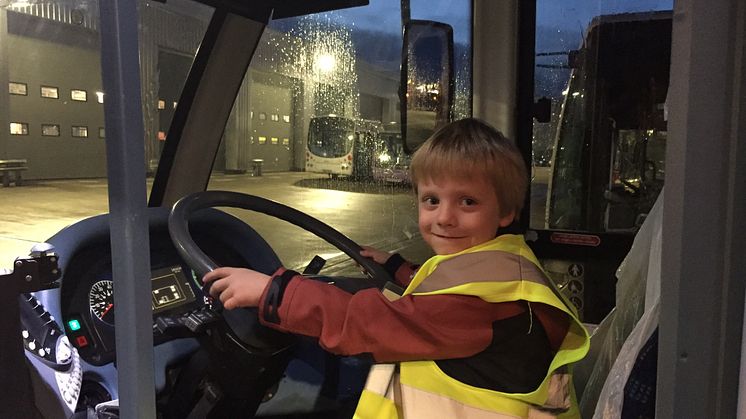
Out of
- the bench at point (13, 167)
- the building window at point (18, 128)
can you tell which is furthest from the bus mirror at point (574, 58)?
the building window at point (18, 128)

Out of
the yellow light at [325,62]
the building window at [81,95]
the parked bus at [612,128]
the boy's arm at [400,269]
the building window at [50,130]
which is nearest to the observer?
the building window at [81,95]

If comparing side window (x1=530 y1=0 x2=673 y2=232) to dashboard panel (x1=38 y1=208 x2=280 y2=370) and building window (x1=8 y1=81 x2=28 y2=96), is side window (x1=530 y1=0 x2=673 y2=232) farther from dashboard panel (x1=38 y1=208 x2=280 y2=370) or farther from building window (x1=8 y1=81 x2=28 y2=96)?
building window (x1=8 y1=81 x2=28 y2=96)

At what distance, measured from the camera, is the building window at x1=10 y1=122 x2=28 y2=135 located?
18.3 feet

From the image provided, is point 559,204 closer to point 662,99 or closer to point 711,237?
point 662,99

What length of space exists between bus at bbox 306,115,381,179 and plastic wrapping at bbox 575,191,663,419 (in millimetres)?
6954

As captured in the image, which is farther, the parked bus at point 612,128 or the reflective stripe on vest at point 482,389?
the parked bus at point 612,128

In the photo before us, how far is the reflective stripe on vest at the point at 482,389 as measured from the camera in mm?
1132

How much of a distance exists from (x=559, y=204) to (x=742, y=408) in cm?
176

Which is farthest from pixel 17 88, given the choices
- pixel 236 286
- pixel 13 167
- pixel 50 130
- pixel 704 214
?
pixel 704 214

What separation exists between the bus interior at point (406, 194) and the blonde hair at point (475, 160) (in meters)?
0.29

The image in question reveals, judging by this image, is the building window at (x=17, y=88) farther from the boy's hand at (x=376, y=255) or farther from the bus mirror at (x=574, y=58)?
the bus mirror at (x=574, y=58)

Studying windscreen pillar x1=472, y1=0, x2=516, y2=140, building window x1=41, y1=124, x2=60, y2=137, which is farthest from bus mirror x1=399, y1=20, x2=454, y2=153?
building window x1=41, y1=124, x2=60, y2=137

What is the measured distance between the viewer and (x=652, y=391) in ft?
3.03

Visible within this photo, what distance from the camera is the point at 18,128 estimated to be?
577 cm
